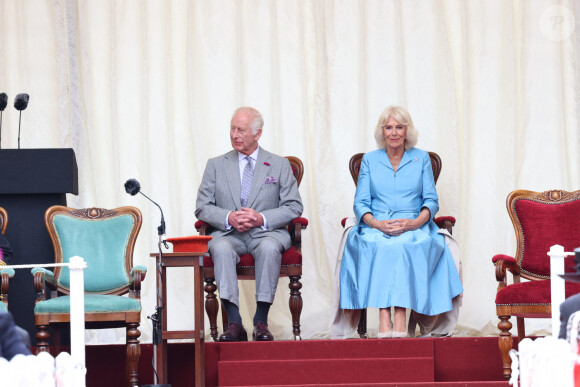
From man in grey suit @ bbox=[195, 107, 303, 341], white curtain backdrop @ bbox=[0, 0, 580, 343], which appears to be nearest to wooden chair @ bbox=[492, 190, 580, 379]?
white curtain backdrop @ bbox=[0, 0, 580, 343]

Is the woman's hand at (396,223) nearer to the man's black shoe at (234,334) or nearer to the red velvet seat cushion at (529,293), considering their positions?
the red velvet seat cushion at (529,293)

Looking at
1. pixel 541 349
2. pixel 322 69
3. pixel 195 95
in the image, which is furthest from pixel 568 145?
pixel 541 349

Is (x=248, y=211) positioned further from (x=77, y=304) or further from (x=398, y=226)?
(x=77, y=304)

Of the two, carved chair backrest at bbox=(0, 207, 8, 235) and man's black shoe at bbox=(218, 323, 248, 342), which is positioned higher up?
carved chair backrest at bbox=(0, 207, 8, 235)

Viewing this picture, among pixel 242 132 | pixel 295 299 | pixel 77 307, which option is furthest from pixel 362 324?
pixel 77 307

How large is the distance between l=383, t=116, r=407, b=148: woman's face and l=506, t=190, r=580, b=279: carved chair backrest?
0.70 metres

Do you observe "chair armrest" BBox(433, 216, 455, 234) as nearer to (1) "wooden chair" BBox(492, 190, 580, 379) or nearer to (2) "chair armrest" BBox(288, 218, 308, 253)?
(1) "wooden chair" BBox(492, 190, 580, 379)

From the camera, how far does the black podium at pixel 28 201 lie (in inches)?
189

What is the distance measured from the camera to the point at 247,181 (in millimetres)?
5160

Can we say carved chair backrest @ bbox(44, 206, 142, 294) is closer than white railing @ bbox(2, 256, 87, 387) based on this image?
No

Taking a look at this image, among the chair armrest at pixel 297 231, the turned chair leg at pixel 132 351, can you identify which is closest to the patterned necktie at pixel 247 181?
the chair armrest at pixel 297 231

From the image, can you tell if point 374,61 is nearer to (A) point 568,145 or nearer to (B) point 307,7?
(B) point 307,7

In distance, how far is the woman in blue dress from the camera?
4.70 m

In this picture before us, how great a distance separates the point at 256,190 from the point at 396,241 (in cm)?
86
